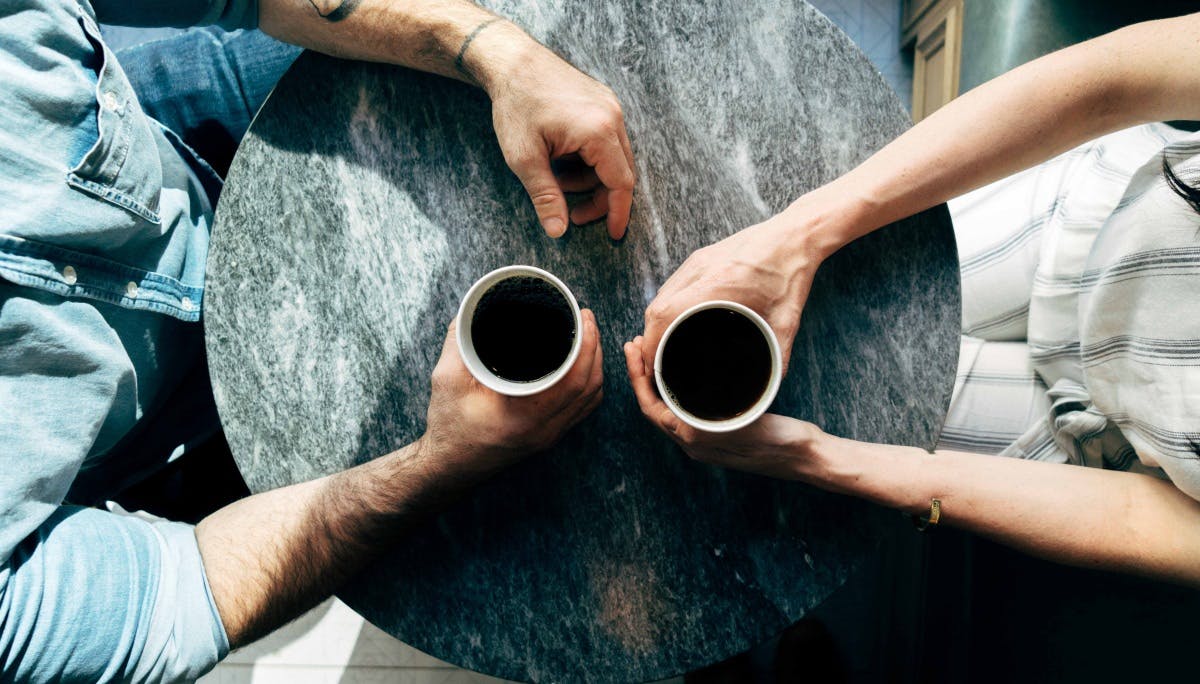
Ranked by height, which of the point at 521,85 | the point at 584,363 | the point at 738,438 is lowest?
the point at 738,438

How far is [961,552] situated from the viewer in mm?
1095

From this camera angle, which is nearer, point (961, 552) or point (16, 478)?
point (16, 478)

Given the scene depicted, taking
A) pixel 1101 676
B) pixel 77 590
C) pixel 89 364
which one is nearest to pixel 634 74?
pixel 89 364

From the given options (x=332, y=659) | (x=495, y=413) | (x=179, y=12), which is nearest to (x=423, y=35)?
(x=179, y=12)

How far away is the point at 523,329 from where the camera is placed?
69 centimetres

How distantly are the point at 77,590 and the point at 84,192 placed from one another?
0.47 metres

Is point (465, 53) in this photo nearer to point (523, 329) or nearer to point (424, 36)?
point (424, 36)

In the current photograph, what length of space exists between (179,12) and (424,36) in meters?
0.39

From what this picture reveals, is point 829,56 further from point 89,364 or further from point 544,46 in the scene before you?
point 89,364

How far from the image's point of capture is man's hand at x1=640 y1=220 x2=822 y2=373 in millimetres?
758

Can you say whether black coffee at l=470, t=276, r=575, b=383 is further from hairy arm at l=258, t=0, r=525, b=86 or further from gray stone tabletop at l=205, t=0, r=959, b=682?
hairy arm at l=258, t=0, r=525, b=86

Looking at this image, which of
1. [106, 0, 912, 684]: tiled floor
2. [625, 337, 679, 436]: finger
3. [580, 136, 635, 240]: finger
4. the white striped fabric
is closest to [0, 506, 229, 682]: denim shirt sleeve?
[625, 337, 679, 436]: finger

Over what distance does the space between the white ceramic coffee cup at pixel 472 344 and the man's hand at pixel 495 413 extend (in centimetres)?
6

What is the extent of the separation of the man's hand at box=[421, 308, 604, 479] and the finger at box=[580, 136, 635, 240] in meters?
0.15
